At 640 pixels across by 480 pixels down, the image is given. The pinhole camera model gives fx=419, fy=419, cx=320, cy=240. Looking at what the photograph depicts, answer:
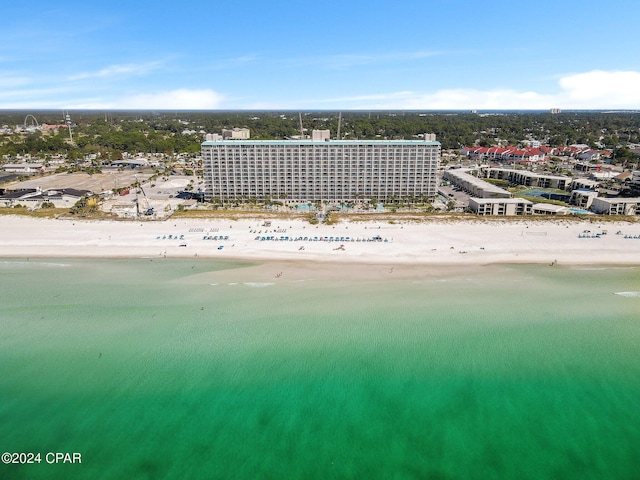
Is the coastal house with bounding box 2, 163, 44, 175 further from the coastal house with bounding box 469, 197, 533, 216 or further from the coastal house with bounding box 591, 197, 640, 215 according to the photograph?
the coastal house with bounding box 591, 197, 640, 215

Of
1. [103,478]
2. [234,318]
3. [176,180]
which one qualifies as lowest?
[103,478]

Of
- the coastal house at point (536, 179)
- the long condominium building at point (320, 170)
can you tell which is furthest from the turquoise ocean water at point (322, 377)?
the coastal house at point (536, 179)

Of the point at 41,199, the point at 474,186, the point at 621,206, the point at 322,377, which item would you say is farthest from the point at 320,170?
the point at 41,199

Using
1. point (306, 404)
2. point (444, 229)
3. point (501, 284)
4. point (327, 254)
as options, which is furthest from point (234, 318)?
point (444, 229)

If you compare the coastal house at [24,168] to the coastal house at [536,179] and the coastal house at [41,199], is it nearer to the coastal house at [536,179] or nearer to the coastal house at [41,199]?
the coastal house at [41,199]

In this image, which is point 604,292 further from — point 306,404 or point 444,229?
point 306,404

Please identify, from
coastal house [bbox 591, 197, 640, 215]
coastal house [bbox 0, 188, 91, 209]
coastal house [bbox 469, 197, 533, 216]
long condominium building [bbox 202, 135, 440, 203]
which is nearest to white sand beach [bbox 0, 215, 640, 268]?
coastal house [bbox 469, 197, 533, 216]

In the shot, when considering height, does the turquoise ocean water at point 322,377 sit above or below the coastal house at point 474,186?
below

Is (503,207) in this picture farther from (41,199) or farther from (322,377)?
(41,199)
